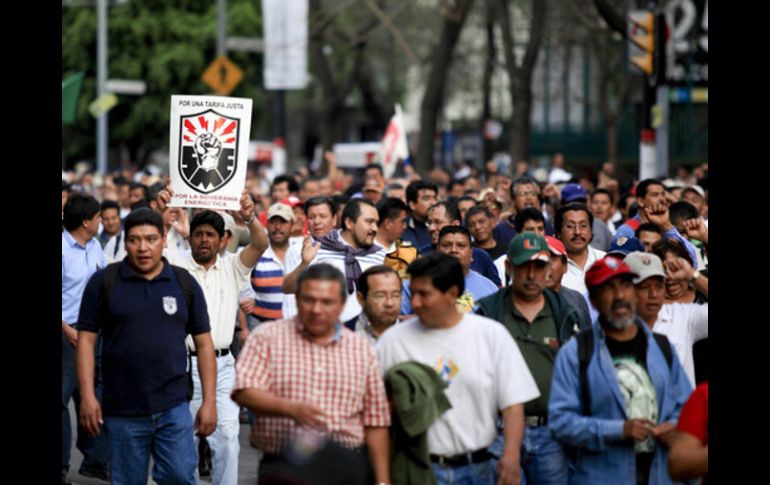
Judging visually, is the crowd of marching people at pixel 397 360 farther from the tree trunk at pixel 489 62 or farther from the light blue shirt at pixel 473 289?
the tree trunk at pixel 489 62

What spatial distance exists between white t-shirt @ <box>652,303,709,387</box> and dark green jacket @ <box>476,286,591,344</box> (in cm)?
37

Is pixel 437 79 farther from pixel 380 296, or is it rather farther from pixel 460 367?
pixel 460 367

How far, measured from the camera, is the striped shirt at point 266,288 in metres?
12.8

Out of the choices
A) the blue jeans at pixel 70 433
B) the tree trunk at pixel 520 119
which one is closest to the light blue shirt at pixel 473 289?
the blue jeans at pixel 70 433

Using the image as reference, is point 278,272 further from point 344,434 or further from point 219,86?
point 219,86

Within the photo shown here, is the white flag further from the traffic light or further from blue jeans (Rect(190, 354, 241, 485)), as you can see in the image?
blue jeans (Rect(190, 354, 241, 485))

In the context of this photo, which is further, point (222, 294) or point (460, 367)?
point (222, 294)

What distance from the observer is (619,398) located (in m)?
7.06

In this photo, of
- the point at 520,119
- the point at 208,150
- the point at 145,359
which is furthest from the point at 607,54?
the point at 145,359

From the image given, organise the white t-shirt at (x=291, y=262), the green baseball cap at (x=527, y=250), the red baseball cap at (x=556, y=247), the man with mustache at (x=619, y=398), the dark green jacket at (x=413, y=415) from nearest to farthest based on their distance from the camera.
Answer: the dark green jacket at (x=413, y=415) < the man with mustache at (x=619, y=398) < the green baseball cap at (x=527, y=250) < the red baseball cap at (x=556, y=247) < the white t-shirt at (x=291, y=262)

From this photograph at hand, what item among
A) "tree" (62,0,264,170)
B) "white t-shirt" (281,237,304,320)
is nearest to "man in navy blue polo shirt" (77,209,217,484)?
"white t-shirt" (281,237,304,320)

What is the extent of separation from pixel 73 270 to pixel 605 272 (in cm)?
477

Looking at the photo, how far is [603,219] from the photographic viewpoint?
1616cm
